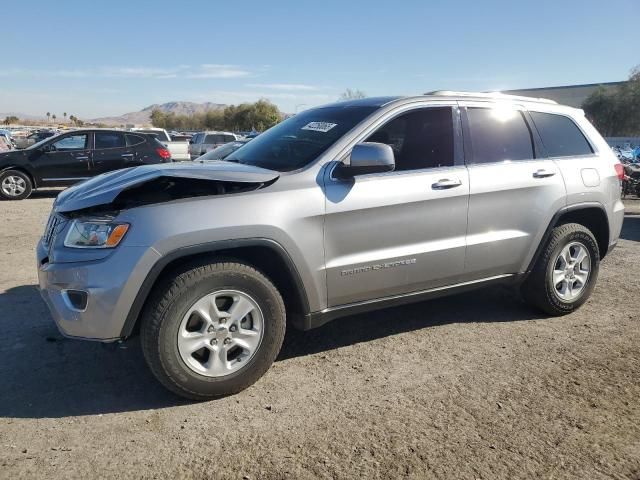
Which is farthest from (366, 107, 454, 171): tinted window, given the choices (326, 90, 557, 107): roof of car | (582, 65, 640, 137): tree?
(582, 65, 640, 137): tree

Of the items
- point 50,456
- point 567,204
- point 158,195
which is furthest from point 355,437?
point 567,204

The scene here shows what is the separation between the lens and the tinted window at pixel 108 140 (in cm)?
1294

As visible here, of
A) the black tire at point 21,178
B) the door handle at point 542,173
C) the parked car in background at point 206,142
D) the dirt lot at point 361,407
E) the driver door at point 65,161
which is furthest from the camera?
the parked car in background at point 206,142

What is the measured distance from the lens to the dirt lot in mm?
2650

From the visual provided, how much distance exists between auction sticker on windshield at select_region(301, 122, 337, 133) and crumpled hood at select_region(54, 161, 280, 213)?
639mm

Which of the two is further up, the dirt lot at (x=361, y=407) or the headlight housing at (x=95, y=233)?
the headlight housing at (x=95, y=233)

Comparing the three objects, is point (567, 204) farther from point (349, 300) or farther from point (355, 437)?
point (355, 437)

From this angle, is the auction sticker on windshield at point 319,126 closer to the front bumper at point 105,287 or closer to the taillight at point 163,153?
the front bumper at point 105,287

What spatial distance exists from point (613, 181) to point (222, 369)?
3954mm

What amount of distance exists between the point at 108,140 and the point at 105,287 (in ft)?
36.7

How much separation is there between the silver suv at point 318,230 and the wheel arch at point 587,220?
0.03 metres

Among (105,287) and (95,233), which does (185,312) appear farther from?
(95,233)

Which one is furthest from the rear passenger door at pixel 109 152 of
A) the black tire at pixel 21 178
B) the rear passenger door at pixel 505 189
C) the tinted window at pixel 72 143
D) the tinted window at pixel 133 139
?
the rear passenger door at pixel 505 189

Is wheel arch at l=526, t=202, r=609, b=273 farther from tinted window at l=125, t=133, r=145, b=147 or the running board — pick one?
tinted window at l=125, t=133, r=145, b=147
